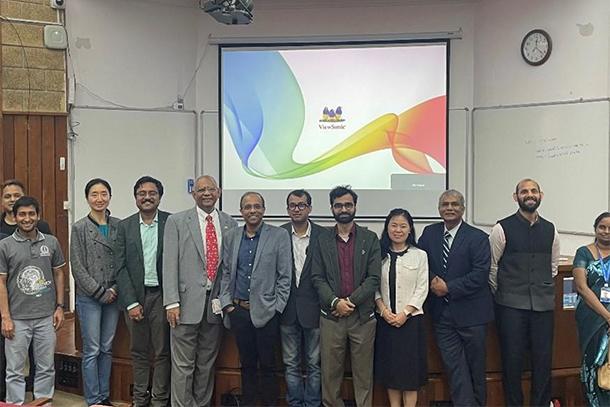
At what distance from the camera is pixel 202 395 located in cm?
392

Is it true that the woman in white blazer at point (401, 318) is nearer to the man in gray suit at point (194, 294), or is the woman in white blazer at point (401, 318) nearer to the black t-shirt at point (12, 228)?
the man in gray suit at point (194, 294)

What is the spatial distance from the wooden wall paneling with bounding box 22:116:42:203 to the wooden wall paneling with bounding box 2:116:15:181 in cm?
15

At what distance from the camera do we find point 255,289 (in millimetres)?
3730

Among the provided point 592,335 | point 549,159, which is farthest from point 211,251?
point 549,159

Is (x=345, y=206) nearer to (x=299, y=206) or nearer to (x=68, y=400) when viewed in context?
(x=299, y=206)

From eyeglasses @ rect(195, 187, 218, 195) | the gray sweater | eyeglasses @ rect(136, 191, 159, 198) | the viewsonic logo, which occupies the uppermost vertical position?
the viewsonic logo

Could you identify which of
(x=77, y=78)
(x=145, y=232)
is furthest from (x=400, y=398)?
(x=77, y=78)

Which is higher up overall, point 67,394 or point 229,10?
point 229,10

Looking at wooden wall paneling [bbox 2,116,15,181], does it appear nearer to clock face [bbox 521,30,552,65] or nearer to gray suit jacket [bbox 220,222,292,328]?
gray suit jacket [bbox 220,222,292,328]

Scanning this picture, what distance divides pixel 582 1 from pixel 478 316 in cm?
355

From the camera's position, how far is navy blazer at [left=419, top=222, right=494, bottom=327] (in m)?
3.66

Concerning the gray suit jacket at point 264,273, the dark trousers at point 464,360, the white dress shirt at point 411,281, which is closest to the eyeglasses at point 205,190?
the gray suit jacket at point 264,273

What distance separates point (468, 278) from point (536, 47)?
3368mm

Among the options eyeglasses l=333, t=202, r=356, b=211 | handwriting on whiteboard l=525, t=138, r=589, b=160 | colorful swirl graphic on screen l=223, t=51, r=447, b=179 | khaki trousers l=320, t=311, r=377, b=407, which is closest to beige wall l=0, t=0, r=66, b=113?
colorful swirl graphic on screen l=223, t=51, r=447, b=179
